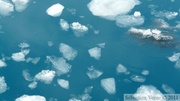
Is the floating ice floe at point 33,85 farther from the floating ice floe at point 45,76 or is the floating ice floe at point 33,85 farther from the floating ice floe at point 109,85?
the floating ice floe at point 109,85

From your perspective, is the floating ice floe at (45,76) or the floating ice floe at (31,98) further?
the floating ice floe at (45,76)

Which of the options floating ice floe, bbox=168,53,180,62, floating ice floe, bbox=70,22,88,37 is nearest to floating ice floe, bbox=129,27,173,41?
floating ice floe, bbox=168,53,180,62

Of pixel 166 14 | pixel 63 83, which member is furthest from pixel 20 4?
pixel 166 14

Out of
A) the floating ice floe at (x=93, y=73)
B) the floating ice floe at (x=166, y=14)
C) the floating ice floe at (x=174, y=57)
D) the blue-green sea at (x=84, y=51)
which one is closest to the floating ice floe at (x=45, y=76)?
the blue-green sea at (x=84, y=51)

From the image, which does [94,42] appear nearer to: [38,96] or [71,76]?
[71,76]

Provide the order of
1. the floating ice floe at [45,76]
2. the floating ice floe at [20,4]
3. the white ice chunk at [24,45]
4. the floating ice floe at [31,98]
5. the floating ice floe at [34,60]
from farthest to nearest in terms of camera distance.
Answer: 1. the floating ice floe at [20,4]
2. the white ice chunk at [24,45]
3. the floating ice floe at [34,60]
4. the floating ice floe at [45,76]
5. the floating ice floe at [31,98]

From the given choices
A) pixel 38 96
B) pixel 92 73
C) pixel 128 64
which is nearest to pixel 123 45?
pixel 128 64
